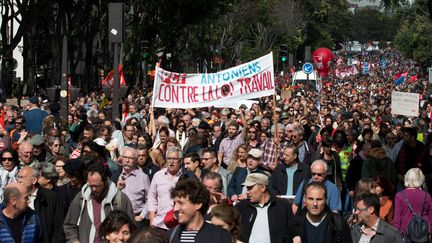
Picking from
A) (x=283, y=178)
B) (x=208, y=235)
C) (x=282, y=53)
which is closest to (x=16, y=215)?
(x=208, y=235)

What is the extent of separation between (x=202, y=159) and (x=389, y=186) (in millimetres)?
2396

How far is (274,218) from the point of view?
9.82 metres

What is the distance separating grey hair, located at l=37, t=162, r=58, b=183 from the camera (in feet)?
35.7

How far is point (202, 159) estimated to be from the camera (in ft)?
42.8

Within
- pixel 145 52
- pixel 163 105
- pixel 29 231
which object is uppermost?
pixel 145 52

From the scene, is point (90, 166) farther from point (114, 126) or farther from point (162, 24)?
point (162, 24)

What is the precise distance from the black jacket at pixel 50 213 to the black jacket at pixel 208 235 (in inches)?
115

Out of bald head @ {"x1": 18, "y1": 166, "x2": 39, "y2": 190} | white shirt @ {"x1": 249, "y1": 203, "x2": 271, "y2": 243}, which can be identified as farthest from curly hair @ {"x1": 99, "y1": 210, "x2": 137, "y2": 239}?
bald head @ {"x1": 18, "y1": 166, "x2": 39, "y2": 190}

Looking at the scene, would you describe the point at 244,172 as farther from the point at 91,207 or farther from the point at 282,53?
the point at 282,53

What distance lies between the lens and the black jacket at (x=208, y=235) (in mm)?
7340

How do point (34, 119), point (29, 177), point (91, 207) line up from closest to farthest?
1. point (91, 207)
2. point (29, 177)
3. point (34, 119)

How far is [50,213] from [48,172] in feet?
2.14

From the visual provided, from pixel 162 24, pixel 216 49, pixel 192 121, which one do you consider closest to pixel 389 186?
pixel 192 121

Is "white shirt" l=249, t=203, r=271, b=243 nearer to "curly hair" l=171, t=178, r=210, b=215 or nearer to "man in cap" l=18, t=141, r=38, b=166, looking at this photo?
"curly hair" l=171, t=178, r=210, b=215
